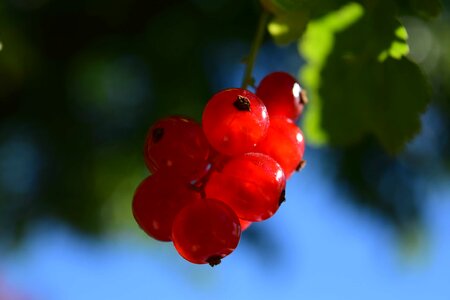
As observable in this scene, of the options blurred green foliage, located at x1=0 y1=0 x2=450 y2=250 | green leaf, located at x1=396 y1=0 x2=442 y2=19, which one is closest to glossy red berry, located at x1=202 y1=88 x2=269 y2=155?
green leaf, located at x1=396 y1=0 x2=442 y2=19

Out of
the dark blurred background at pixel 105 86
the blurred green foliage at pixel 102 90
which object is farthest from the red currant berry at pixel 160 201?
the dark blurred background at pixel 105 86

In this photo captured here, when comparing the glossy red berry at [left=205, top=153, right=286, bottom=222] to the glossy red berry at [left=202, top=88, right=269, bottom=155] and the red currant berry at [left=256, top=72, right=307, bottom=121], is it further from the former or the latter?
the red currant berry at [left=256, top=72, right=307, bottom=121]

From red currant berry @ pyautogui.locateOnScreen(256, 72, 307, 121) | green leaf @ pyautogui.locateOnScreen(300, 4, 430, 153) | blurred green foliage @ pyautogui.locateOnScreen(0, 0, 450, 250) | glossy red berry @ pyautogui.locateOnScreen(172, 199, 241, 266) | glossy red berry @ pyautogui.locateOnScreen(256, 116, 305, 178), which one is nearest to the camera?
glossy red berry @ pyautogui.locateOnScreen(172, 199, 241, 266)

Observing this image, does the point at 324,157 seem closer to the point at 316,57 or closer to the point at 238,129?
the point at 316,57

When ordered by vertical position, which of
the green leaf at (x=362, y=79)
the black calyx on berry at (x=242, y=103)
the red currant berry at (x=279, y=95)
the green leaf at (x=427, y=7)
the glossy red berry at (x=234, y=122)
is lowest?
the green leaf at (x=362, y=79)

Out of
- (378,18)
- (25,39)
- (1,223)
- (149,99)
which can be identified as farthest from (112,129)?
(378,18)

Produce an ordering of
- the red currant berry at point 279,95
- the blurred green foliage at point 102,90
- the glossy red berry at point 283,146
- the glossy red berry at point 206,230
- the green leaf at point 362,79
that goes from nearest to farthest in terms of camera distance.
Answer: the glossy red berry at point 206,230, the glossy red berry at point 283,146, the red currant berry at point 279,95, the green leaf at point 362,79, the blurred green foliage at point 102,90

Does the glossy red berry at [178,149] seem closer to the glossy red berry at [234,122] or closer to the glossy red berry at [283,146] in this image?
the glossy red berry at [234,122]
